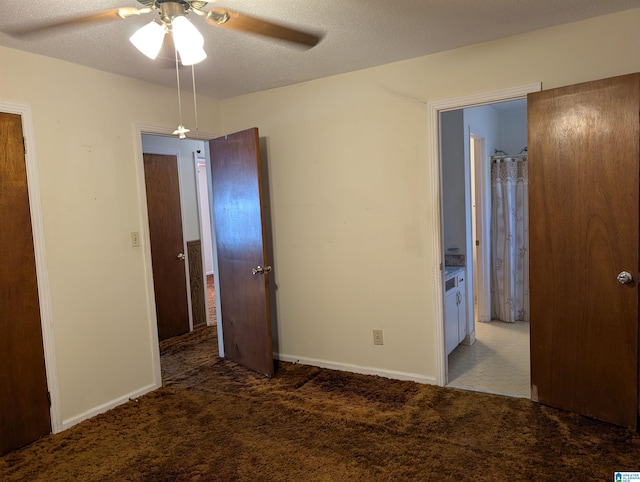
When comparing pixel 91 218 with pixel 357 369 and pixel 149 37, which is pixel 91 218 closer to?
pixel 149 37

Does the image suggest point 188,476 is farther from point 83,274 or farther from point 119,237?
point 119,237

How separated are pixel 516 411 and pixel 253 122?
290cm

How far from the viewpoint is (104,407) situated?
3.01 m

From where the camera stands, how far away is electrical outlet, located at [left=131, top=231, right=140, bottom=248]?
320cm

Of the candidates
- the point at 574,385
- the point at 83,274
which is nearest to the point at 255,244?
the point at 83,274

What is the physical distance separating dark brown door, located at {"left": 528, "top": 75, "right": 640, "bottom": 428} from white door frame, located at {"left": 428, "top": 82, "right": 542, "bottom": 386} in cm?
29

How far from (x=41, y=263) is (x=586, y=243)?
3.16 meters

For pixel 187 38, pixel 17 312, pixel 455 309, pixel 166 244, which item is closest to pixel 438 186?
pixel 455 309

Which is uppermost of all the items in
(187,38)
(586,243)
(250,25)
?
(250,25)

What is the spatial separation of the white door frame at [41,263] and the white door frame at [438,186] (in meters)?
2.47

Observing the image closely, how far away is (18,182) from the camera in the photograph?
2562 mm

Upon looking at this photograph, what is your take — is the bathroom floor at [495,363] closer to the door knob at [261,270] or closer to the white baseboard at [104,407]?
the door knob at [261,270]

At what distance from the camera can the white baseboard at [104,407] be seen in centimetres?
281

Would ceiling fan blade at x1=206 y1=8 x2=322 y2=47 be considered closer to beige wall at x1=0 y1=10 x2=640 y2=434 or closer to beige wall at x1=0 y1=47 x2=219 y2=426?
beige wall at x1=0 y1=10 x2=640 y2=434
